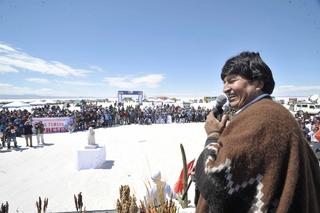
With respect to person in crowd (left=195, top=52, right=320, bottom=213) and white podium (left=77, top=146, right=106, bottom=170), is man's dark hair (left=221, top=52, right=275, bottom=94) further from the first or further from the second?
white podium (left=77, top=146, right=106, bottom=170)

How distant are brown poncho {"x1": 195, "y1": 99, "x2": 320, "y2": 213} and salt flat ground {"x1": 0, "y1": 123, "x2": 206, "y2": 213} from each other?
11.0ft

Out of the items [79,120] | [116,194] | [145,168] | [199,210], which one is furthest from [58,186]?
[79,120]

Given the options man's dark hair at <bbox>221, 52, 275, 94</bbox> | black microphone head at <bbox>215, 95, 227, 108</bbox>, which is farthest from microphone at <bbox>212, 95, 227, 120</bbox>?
man's dark hair at <bbox>221, 52, 275, 94</bbox>

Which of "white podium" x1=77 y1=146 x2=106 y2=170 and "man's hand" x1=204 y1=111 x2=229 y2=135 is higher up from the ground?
"man's hand" x1=204 y1=111 x2=229 y2=135

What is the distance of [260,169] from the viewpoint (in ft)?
4.07

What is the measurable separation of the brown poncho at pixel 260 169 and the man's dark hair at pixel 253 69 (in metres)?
0.30

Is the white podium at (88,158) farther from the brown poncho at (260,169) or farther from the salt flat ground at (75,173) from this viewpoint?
the brown poncho at (260,169)

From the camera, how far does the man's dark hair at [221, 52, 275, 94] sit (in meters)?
1.54

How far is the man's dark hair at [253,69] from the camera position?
154 centimetres

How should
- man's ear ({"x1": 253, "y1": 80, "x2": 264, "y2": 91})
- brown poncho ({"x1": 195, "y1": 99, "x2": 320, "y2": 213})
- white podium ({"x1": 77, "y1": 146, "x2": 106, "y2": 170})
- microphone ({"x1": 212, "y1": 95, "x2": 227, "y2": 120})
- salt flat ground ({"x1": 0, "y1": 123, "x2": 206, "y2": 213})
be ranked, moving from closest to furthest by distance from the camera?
brown poncho ({"x1": 195, "y1": 99, "x2": 320, "y2": 213}) → man's ear ({"x1": 253, "y1": 80, "x2": 264, "y2": 91}) → microphone ({"x1": 212, "y1": 95, "x2": 227, "y2": 120}) → salt flat ground ({"x1": 0, "y1": 123, "x2": 206, "y2": 213}) → white podium ({"x1": 77, "y1": 146, "x2": 106, "y2": 170})

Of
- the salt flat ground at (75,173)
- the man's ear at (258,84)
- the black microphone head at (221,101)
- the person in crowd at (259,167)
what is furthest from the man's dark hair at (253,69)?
the salt flat ground at (75,173)

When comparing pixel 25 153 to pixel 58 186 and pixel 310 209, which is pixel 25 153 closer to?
pixel 58 186

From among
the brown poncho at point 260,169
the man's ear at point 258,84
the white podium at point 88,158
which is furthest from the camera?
the white podium at point 88,158

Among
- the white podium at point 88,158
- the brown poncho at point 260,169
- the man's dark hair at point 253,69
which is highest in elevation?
the man's dark hair at point 253,69
